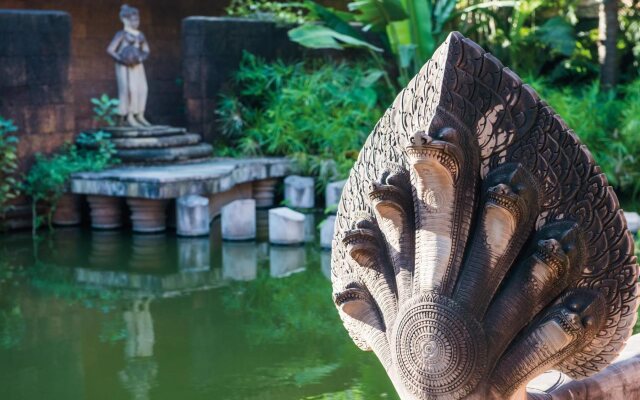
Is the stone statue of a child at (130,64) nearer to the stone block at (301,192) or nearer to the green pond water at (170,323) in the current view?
the stone block at (301,192)

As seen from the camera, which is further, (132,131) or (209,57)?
(209,57)

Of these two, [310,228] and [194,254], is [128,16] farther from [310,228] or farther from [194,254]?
[194,254]

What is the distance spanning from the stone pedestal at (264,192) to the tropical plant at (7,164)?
7.46ft

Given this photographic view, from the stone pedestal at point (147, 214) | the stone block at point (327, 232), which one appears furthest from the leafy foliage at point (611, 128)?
the stone pedestal at point (147, 214)

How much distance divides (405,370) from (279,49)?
9.10m

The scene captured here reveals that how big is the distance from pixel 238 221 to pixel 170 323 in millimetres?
2221

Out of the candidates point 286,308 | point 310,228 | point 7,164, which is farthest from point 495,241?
point 7,164

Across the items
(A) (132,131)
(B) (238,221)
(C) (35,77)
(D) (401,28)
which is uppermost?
(D) (401,28)

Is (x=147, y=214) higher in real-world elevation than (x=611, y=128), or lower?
lower

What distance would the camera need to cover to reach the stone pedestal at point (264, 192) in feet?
31.3

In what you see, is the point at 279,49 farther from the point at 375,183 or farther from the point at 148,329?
the point at 375,183

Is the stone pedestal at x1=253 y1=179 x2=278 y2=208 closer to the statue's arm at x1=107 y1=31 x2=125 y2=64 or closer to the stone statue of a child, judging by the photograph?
the stone statue of a child

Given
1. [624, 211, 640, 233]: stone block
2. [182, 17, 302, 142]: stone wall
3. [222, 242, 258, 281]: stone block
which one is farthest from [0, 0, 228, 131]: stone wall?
[624, 211, 640, 233]: stone block

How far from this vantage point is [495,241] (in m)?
1.75
